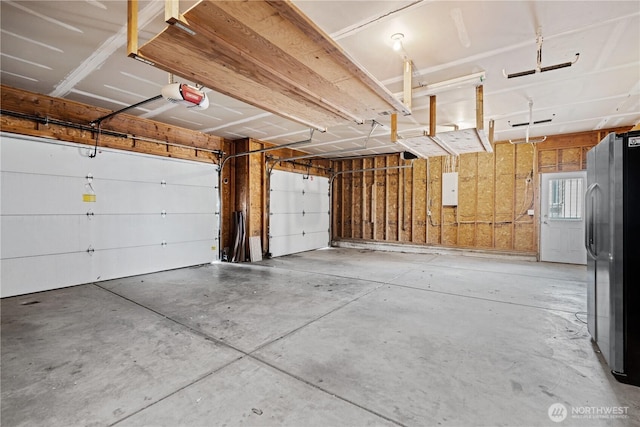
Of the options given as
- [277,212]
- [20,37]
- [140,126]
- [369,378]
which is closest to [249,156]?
[277,212]

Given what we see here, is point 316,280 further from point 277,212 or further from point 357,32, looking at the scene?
point 357,32

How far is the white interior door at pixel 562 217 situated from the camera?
614cm

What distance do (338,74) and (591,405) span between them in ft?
9.24

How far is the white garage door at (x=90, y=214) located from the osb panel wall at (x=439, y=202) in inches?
196

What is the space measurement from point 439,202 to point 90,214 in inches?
308

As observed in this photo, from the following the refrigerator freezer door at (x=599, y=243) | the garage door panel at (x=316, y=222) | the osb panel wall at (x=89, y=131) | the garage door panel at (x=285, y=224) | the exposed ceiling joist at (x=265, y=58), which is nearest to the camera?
the exposed ceiling joist at (x=265, y=58)

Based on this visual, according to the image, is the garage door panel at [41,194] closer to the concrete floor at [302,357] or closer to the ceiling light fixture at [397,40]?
the concrete floor at [302,357]

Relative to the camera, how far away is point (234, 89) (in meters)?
2.44

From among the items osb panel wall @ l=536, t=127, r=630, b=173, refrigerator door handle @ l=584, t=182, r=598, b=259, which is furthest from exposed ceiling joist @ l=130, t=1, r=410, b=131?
osb panel wall @ l=536, t=127, r=630, b=173

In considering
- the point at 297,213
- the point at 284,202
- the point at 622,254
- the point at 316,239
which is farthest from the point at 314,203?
the point at 622,254

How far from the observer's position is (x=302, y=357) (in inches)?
92.3

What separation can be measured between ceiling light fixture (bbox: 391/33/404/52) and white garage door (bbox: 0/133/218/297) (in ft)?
15.6

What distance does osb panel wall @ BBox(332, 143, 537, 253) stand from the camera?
6902mm

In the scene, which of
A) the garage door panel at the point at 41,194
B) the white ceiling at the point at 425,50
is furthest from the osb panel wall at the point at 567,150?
the garage door panel at the point at 41,194
